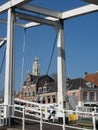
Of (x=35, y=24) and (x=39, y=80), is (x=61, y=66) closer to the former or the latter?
(x=35, y=24)

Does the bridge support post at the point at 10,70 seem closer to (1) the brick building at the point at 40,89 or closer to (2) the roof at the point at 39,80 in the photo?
(1) the brick building at the point at 40,89

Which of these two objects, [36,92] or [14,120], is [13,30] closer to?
[14,120]

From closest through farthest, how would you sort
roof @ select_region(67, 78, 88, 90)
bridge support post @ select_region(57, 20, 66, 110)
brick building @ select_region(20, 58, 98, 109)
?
1. bridge support post @ select_region(57, 20, 66, 110)
2. brick building @ select_region(20, 58, 98, 109)
3. roof @ select_region(67, 78, 88, 90)

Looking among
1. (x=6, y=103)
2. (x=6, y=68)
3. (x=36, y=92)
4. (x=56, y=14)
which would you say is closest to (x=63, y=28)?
(x=56, y=14)

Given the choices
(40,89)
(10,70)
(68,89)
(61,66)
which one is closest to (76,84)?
(68,89)

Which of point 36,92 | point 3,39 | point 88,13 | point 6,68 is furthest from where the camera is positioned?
point 36,92

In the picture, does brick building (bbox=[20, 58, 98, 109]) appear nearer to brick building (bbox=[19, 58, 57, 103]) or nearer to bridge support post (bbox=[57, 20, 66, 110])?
brick building (bbox=[19, 58, 57, 103])

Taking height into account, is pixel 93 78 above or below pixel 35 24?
above

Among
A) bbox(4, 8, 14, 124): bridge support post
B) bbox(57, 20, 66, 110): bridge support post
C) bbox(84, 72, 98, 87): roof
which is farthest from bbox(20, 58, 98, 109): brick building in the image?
bbox(4, 8, 14, 124): bridge support post

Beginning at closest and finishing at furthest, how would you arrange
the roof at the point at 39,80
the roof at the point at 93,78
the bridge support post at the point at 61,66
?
the bridge support post at the point at 61,66, the roof at the point at 93,78, the roof at the point at 39,80

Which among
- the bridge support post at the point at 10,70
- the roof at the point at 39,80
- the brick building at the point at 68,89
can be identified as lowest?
the bridge support post at the point at 10,70

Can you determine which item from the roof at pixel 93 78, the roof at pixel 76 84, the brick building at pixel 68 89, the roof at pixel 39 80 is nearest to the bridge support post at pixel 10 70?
the brick building at pixel 68 89

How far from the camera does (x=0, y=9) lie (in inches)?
642

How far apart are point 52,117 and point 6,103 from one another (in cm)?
276
